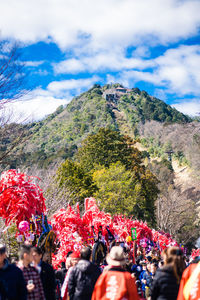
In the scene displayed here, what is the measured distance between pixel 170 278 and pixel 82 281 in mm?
1345

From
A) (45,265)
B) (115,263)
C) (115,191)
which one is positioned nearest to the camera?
(115,263)

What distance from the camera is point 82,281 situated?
4.79 metres

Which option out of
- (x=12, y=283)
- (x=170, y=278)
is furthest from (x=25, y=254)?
(x=170, y=278)

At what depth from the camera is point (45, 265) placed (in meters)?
4.68

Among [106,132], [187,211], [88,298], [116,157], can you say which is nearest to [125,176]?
[116,157]

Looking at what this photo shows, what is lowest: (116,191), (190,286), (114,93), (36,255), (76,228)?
(190,286)

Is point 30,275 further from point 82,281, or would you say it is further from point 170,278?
point 170,278

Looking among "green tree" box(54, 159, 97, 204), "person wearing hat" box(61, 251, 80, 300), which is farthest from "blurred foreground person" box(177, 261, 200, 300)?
"green tree" box(54, 159, 97, 204)

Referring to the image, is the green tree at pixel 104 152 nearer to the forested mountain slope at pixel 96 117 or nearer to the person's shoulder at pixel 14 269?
the person's shoulder at pixel 14 269

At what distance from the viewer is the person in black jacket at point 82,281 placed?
479 cm

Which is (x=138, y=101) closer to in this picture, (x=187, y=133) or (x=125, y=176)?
(x=187, y=133)

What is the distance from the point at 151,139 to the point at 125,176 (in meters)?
49.6

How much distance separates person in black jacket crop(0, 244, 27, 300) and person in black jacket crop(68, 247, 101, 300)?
108 cm

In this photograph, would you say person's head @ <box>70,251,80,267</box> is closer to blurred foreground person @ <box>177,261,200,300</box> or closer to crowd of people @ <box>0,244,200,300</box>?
crowd of people @ <box>0,244,200,300</box>
